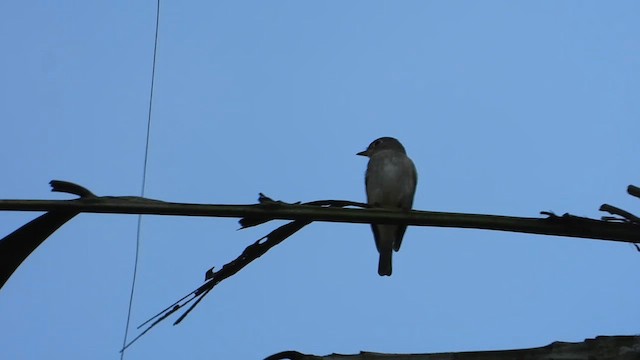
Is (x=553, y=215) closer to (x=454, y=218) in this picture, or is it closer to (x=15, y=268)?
(x=454, y=218)

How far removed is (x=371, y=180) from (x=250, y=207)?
5105 mm

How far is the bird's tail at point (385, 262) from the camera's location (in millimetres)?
7164

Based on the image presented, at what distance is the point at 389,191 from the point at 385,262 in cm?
61

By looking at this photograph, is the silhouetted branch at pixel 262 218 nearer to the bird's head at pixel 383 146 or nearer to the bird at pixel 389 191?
the bird at pixel 389 191

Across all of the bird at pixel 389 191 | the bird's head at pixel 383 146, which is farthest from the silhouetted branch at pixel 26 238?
the bird's head at pixel 383 146

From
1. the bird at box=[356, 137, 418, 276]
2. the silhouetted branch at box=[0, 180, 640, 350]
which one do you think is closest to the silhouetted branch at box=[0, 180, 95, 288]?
the silhouetted branch at box=[0, 180, 640, 350]

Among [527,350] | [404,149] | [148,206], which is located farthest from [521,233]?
[404,149]

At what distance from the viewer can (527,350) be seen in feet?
7.63

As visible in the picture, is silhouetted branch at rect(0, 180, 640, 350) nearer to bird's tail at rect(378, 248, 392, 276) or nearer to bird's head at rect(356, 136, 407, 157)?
bird's tail at rect(378, 248, 392, 276)

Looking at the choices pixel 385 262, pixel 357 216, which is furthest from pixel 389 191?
pixel 357 216

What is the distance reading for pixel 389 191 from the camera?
24.0ft

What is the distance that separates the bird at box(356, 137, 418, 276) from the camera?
720 cm

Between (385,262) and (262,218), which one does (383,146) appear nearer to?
(385,262)

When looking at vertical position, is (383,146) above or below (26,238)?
above
